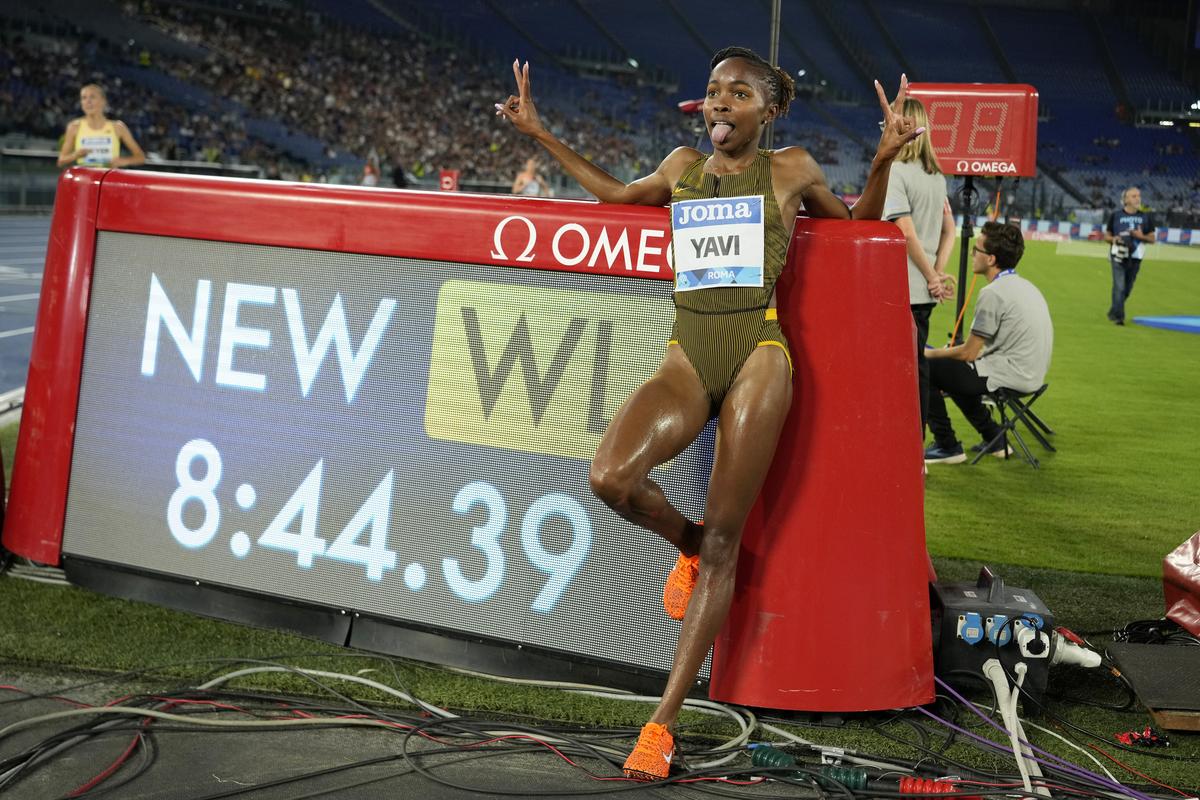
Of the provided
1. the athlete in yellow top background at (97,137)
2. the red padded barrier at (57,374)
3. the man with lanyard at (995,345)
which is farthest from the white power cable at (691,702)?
the athlete in yellow top background at (97,137)

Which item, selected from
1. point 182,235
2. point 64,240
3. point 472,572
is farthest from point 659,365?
point 64,240

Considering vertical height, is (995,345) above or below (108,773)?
above

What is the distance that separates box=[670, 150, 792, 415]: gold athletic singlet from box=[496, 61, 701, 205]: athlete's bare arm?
0.27 m

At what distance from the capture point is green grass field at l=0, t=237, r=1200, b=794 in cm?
355

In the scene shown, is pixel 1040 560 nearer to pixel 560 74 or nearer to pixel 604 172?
pixel 604 172

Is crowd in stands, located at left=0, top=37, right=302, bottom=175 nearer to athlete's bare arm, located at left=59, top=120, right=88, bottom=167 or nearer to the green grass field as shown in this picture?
athlete's bare arm, located at left=59, top=120, right=88, bottom=167

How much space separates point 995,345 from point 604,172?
15.2ft

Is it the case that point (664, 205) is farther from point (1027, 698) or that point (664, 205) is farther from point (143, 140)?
point (143, 140)

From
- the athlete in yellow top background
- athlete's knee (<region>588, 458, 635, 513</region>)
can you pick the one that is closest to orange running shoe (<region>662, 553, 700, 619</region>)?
athlete's knee (<region>588, 458, 635, 513</region>)

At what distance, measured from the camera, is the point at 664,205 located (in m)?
3.59

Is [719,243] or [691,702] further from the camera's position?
[691,702]

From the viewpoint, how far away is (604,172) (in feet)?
11.7

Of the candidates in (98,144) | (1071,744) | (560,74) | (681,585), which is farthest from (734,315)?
(560,74)

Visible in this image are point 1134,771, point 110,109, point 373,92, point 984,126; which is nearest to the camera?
point 1134,771
